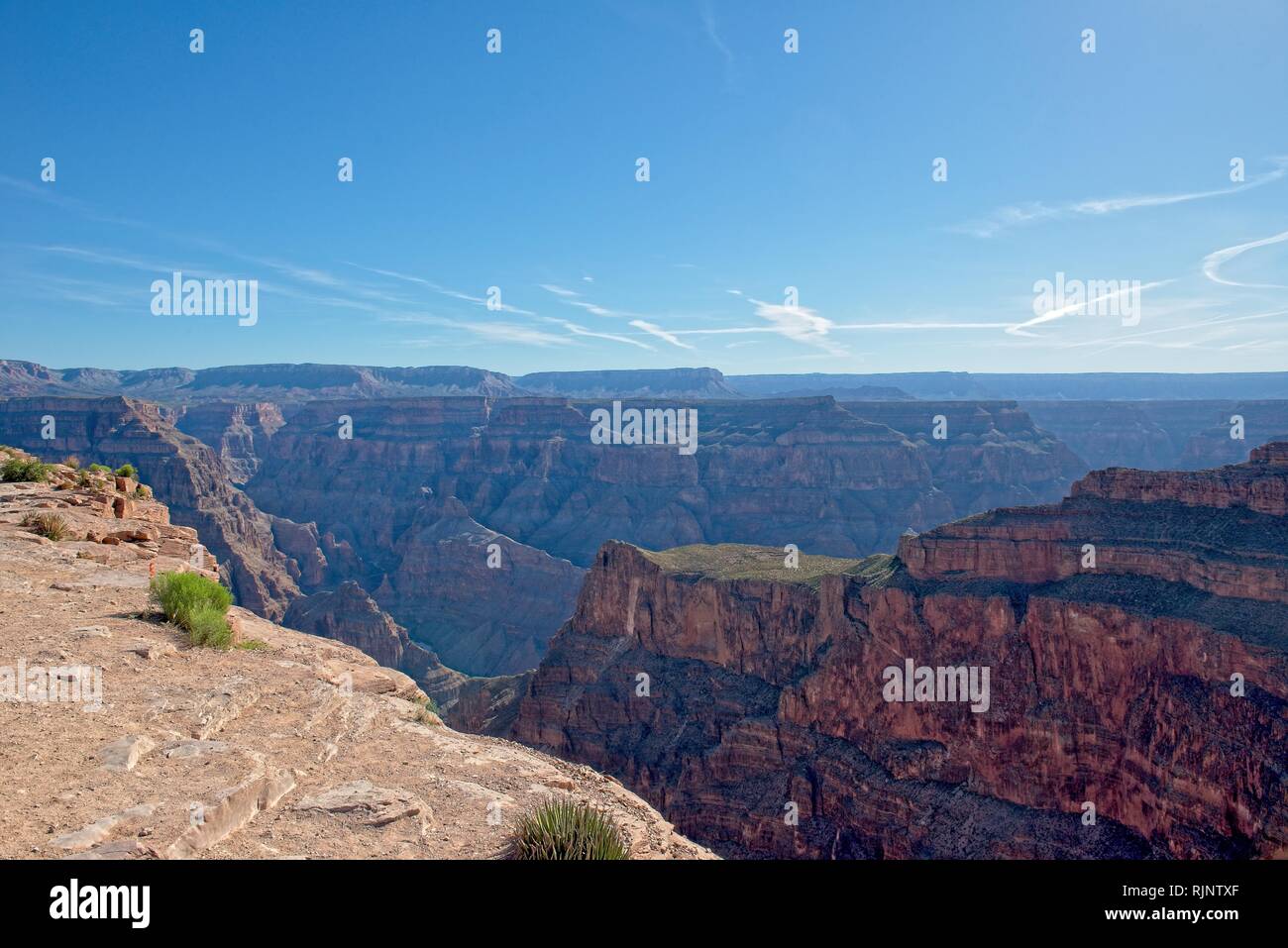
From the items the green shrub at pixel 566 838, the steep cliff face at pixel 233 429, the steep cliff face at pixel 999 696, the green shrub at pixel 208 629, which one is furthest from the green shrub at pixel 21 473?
the steep cliff face at pixel 233 429

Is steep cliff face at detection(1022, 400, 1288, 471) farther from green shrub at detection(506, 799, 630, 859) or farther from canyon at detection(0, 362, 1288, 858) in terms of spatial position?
green shrub at detection(506, 799, 630, 859)

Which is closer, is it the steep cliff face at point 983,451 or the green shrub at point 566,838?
the green shrub at point 566,838

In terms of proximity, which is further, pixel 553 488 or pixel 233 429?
pixel 233 429

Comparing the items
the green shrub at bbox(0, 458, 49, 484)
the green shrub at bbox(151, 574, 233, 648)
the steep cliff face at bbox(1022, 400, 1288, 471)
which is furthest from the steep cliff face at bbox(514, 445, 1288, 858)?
the steep cliff face at bbox(1022, 400, 1288, 471)

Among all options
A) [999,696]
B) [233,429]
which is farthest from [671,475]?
[999,696]

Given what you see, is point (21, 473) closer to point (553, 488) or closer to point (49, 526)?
point (49, 526)

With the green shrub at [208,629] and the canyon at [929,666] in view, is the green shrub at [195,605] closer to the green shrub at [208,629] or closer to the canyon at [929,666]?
the green shrub at [208,629]
